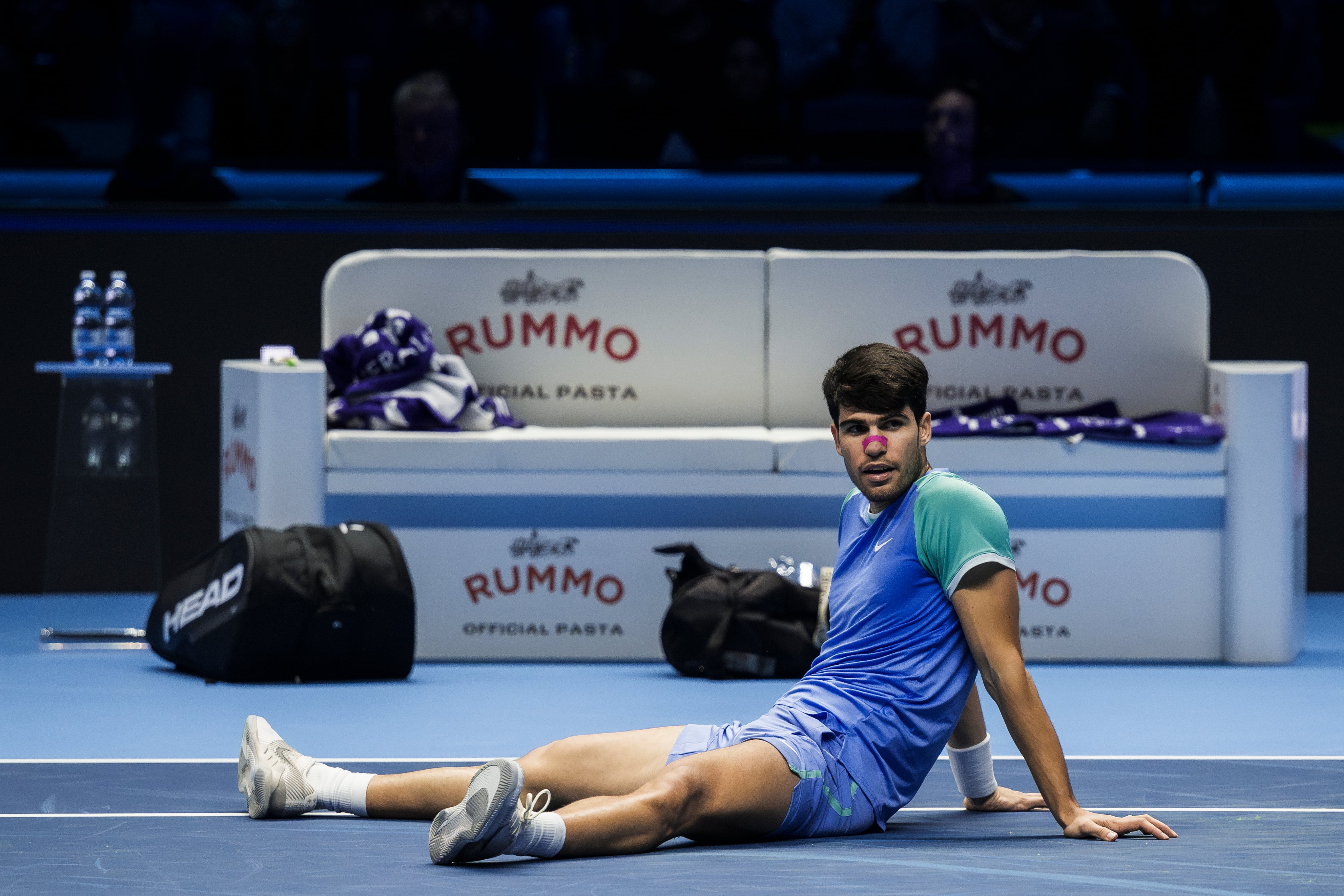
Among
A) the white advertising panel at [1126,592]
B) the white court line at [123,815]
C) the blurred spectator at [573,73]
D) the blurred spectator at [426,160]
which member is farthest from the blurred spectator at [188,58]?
the white court line at [123,815]

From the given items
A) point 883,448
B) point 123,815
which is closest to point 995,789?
point 883,448

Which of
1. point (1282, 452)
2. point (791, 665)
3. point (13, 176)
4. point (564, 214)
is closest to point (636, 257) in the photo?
point (564, 214)

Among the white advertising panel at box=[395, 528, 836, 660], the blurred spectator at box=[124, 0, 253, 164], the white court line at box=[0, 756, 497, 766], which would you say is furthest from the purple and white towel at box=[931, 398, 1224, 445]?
the blurred spectator at box=[124, 0, 253, 164]

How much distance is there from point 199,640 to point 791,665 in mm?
1589

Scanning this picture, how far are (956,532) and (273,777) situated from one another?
1.22 metres

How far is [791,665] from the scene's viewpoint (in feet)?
16.5

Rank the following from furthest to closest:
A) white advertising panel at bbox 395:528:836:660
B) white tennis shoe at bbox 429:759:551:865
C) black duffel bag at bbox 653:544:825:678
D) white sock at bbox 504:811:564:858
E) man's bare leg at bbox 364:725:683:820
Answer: white advertising panel at bbox 395:528:836:660, black duffel bag at bbox 653:544:825:678, man's bare leg at bbox 364:725:683:820, white sock at bbox 504:811:564:858, white tennis shoe at bbox 429:759:551:865

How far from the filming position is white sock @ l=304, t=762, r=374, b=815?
3.16 m

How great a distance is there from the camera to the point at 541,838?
9.02ft

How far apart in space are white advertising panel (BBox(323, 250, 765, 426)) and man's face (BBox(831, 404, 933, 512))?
298 cm

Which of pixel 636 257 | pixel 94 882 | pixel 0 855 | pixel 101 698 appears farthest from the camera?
pixel 636 257

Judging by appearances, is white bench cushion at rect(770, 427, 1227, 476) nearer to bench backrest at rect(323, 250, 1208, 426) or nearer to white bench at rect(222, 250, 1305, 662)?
white bench at rect(222, 250, 1305, 662)

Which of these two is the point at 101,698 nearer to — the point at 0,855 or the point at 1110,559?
the point at 0,855

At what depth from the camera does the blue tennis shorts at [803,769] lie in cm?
292
